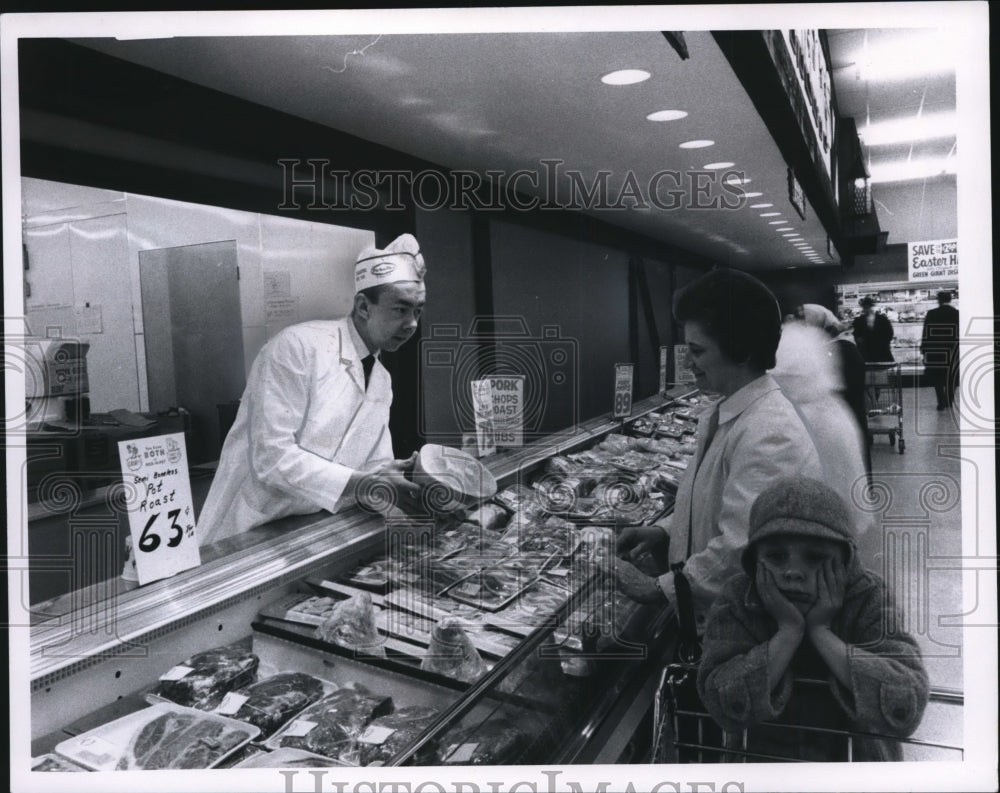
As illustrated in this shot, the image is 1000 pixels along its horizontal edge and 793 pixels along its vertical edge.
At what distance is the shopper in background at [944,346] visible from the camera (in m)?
2.19

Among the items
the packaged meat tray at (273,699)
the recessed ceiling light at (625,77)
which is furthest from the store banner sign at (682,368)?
the packaged meat tray at (273,699)

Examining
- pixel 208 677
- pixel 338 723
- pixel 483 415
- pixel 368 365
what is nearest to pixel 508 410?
pixel 483 415

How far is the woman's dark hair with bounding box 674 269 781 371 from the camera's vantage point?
85.2 inches

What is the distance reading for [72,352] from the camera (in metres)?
2.09

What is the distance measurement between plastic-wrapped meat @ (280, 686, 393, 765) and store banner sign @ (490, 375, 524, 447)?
806 millimetres

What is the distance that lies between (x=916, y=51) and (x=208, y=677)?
2.52 metres

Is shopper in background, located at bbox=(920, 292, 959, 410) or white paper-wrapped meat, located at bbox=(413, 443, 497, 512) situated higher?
shopper in background, located at bbox=(920, 292, 959, 410)

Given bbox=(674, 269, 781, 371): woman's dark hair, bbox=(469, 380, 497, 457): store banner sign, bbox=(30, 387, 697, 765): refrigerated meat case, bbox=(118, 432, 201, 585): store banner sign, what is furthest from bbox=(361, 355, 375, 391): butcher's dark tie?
bbox=(674, 269, 781, 371): woman's dark hair

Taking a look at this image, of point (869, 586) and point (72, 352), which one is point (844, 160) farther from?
point (72, 352)

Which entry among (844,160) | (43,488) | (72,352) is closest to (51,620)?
(43,488)

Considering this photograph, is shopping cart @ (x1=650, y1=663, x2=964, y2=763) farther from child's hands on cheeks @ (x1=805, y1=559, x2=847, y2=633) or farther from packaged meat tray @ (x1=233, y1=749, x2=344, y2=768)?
packaged meat tray @ (x1=233, y1=749, x2=344, y2=768)

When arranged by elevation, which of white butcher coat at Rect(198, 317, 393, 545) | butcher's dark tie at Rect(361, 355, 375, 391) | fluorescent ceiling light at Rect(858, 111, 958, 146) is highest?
fluorescent ceiling light at Rect(858, 111, 958, 146)

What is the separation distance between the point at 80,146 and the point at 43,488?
939mm

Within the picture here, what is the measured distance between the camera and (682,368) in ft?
7.26
